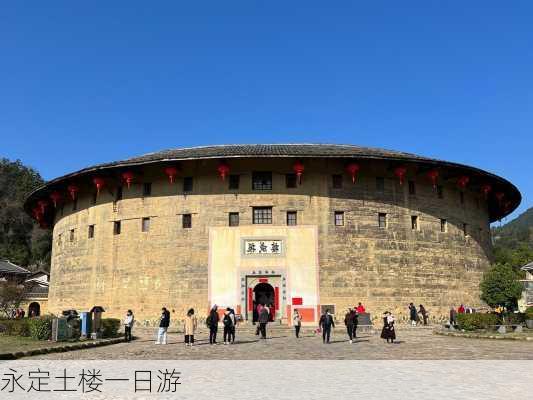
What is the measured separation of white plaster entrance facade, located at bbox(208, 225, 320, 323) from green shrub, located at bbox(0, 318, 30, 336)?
8307mm

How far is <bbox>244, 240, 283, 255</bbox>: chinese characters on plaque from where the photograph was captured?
23.9m

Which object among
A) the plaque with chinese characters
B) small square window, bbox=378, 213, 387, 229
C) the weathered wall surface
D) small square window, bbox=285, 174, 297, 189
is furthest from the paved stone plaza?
small square window, bbox=285, 174, 297, 189

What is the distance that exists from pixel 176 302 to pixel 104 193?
7.60m

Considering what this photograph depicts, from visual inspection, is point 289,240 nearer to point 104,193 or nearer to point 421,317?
point 421,317

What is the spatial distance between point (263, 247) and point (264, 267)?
3.05 ft

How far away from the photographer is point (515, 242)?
375ft

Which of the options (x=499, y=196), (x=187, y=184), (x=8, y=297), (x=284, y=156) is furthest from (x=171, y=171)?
(x=499, y=196)

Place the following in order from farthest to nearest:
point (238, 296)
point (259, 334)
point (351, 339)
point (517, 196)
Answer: point (517, 196) < point (238, 296) < point (259, 334) < point (351, 339)

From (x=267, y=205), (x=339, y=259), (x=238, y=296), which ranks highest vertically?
(x=267, y=205)

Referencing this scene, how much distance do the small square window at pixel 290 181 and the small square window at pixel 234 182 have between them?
92.5 inches

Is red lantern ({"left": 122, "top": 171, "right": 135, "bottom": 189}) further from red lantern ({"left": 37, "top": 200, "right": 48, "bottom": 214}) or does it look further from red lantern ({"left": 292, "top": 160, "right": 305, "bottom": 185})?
red lantern ({"left": 37, "top": 200, "right": 48, "bottom": 214})

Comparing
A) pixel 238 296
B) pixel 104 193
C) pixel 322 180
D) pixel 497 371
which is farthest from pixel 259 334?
pixel 104 193

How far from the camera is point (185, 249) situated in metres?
24.3

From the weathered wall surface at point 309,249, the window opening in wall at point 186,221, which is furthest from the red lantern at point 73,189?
the window opening in wall at point 186,221
